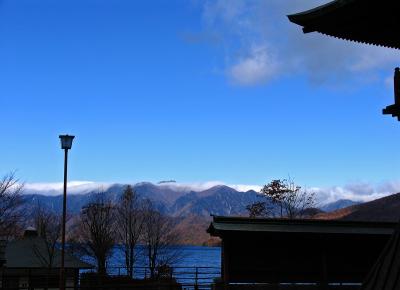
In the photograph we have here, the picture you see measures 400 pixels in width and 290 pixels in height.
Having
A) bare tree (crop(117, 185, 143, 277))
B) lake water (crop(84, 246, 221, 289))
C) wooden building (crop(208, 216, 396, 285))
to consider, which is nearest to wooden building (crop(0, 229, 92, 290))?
lake water (crop(84, 246, 221, 289))

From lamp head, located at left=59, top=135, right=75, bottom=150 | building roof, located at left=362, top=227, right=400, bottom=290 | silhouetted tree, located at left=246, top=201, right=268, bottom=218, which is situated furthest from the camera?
silhouetted tree, located at left=246, top=201, right=268, bottom=218

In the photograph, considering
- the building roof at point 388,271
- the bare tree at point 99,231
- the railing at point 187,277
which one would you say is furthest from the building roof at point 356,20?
the bare tree at point 99,231

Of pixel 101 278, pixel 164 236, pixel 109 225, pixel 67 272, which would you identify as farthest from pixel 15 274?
pixel 164 236

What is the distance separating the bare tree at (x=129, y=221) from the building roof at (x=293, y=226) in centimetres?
3419

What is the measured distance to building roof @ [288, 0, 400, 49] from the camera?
797cm

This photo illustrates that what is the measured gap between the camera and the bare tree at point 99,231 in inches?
1870

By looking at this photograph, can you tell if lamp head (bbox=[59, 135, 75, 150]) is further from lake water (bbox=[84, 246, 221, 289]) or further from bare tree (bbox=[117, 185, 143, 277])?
bare tree (bbox=[117, 185, 143, 277])

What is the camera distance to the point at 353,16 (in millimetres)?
8297

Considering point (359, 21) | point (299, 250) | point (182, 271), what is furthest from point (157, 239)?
point (359, 21)

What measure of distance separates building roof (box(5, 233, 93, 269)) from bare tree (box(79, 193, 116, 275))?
5.78m

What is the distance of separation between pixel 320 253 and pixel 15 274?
25590 millimetres

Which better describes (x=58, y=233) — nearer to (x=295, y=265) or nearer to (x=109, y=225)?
(x=109, y=225)

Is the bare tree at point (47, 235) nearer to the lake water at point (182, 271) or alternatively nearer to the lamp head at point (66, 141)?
the lake water at point (182, 271)

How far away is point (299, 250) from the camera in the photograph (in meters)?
18.5
